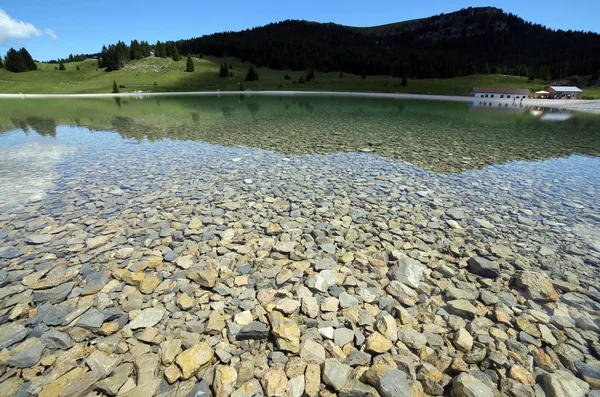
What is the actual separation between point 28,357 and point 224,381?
123 inches

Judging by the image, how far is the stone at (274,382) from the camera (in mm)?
3781

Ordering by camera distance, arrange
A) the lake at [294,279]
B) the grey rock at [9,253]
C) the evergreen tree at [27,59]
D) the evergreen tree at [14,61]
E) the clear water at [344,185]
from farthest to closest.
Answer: the evergreen tree at [27,59] → the evergreen tree at [14,61] → the clear water at [344,185] → the grey rock at [9,253] → the lake at [294,279]

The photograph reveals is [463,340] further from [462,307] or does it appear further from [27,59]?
[27,59]

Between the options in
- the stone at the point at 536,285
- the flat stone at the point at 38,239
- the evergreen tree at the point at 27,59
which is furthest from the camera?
the evergreen tree at the point at 27,59

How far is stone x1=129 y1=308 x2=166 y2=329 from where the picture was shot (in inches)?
189

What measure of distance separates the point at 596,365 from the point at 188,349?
653 cm

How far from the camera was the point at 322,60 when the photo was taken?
175m

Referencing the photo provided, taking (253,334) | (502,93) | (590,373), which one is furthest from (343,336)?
(502,93)

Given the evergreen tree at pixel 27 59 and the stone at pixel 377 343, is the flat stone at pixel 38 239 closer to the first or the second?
the stone at pixel 377 343

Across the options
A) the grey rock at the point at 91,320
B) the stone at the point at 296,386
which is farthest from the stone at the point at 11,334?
the stone at the point at 296,386

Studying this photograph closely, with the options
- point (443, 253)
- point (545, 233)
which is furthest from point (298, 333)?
point (545, 233)

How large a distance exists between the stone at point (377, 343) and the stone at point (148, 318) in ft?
12.4

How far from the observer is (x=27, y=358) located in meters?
4.15

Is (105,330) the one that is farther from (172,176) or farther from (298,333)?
(172,176)
